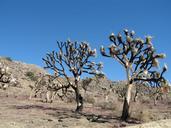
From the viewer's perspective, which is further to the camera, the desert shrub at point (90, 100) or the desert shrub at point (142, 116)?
the desert shrub at point (90, 100)

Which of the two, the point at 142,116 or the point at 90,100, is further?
the point at 90,100

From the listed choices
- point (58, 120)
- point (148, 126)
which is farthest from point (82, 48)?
point (148, 126)

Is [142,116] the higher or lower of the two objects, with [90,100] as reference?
lower

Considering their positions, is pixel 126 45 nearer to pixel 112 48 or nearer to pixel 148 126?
pixel 112 48

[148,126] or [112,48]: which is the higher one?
[112,48]

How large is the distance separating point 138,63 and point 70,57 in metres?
6.99

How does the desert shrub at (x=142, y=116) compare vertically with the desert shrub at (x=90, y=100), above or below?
below

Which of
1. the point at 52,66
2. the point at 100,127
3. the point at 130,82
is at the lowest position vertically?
the point at 100,127

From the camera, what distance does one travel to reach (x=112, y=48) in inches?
938

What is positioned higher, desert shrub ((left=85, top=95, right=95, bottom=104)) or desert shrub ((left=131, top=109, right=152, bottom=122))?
desert shrub ((left=85, top=95, right=95, bottom=104))

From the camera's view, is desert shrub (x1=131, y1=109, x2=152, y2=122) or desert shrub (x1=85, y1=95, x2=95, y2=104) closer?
desert shrub (x1=131, y1=109, x2=152, y2=122)

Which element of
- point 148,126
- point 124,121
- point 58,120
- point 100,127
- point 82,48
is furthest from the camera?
point 82,48

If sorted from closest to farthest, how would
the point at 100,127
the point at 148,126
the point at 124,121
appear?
the point at 148,126 < the point at 100,127 < the point at 124,121

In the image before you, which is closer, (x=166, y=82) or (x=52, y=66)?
(x=166, y=82)
